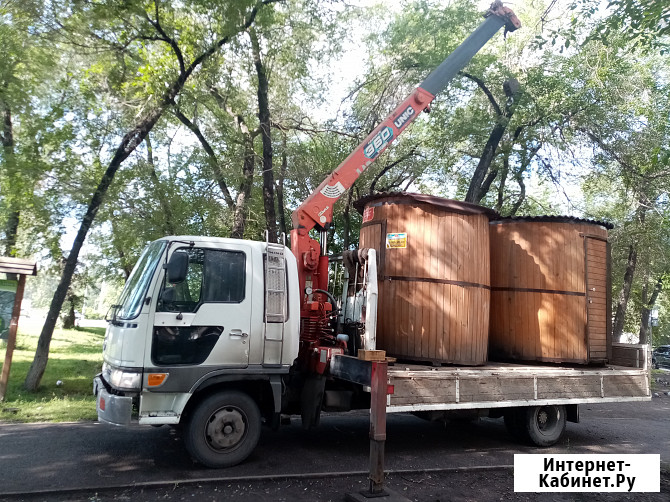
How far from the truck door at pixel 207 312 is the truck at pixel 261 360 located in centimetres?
1

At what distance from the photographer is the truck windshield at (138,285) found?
5348 mm

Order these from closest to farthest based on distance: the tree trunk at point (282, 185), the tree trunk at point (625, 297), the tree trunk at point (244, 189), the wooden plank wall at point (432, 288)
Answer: the wooden plank wall at point (432, 288) < the tree trunk at point (244, 189) < the tree trunk at point (282, 185) < the tree trunk at point (625, 297)

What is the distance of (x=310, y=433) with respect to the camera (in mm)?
7457

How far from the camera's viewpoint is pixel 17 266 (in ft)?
28.5

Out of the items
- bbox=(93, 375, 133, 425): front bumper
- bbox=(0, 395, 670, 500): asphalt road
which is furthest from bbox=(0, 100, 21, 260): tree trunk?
bbox=(93, 375, 133, 425): front bumper

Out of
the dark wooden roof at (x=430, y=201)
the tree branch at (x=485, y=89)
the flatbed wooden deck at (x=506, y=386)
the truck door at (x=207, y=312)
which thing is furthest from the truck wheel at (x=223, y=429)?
the tree branch at (x=485, y=89)

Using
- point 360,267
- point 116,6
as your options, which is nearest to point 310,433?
point 360,267

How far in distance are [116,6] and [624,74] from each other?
43.0 ft

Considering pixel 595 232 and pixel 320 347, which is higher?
pixel 595 232

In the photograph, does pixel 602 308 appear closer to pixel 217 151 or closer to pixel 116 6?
pixel 116 6

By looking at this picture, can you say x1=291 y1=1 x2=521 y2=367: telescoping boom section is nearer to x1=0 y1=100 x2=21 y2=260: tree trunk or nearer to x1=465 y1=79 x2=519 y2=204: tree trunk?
x1=465 y1=79 x2=519 y2=204: tree trunk

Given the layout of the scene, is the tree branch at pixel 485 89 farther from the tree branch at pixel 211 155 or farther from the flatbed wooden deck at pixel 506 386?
the flatbed wooden deck at pixel 506 386

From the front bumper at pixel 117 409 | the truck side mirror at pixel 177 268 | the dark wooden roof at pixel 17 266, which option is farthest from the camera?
the dark wooden roof at pixel 17 266

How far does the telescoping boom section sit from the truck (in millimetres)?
24
